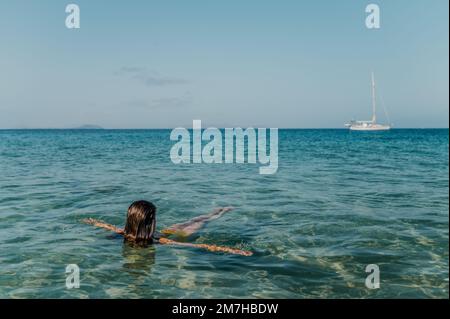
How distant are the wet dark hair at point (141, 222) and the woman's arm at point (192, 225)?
1200 millimetres

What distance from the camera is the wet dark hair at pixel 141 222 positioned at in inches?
353

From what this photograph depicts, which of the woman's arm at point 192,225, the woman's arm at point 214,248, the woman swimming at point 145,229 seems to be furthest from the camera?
the woman's arm at point 192,225

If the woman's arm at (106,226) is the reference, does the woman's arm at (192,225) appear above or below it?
below

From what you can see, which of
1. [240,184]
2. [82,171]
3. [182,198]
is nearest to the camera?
[182,198]

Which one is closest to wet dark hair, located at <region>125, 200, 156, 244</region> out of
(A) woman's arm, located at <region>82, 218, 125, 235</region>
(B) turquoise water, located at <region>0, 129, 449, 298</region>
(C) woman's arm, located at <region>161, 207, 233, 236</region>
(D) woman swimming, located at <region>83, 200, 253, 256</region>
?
(D) woman swimming, located at <region>83, 200, 253, 256</region>

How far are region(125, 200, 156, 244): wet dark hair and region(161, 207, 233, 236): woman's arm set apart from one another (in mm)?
1200

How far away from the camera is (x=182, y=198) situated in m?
16.3

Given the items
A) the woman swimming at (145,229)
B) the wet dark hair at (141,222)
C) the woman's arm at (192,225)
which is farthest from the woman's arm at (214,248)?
the woman's arm at (192,225)

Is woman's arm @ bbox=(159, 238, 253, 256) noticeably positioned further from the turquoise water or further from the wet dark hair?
the wet dark hair

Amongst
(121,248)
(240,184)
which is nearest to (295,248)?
(121,248)

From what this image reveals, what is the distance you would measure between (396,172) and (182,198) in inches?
579

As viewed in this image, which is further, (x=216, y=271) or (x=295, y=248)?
(x=295, y=248)

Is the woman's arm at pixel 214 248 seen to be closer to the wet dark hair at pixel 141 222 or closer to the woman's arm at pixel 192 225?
the wet dark hair at pixel 141 222
